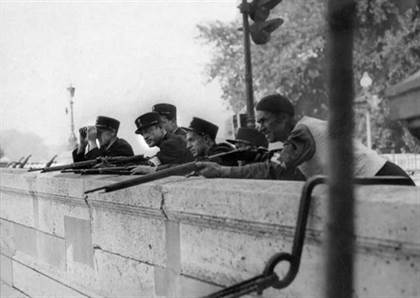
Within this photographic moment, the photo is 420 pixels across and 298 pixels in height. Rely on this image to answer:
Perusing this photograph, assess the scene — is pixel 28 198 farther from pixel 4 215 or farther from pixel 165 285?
pixel 165 285

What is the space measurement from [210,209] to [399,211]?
40.5 inches

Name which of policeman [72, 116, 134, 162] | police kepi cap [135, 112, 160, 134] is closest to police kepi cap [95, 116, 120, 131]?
policeman [72, 116, 134, 162]

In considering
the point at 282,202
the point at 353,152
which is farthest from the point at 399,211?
the point at 353,152

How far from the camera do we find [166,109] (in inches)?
241

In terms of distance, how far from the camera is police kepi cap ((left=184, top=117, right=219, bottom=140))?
5.04m

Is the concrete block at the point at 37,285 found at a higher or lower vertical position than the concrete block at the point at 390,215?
lower

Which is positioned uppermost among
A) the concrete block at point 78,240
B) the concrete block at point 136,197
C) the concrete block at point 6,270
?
the concrete block at point 136,197

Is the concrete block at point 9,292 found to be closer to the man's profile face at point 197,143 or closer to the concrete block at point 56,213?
the concrete block at point 56,213

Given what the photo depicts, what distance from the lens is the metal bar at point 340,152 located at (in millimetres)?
776

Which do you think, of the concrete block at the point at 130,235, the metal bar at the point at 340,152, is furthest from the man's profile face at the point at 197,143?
the metal bar at the point at 340,152

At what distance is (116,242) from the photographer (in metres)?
3.53

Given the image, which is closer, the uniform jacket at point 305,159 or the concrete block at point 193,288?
the concrete block at point 193,288

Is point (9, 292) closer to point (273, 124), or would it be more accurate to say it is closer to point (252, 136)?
point (252, 136)

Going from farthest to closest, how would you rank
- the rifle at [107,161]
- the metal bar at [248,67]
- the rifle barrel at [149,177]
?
the metal bar at [248,67], the rifle at [107,161], the rifle barrel at [149,177]
